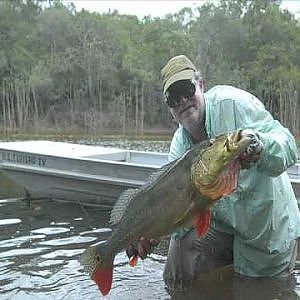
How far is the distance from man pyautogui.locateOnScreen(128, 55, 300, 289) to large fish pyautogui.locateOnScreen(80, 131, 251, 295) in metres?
0.27

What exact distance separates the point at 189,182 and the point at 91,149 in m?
8.50

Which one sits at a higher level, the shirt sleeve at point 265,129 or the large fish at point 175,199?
the shirt sleeve at point 265,129

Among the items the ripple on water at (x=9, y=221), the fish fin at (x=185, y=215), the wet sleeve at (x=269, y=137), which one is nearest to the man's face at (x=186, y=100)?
the wet sleeve at (x=269, y=137)

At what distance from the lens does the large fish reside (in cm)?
315

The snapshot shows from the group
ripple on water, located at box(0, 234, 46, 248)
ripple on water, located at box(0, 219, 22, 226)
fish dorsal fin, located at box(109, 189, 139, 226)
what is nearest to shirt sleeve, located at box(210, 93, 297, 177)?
fish dorsal fin, located at box(109, 189, 139, 226)

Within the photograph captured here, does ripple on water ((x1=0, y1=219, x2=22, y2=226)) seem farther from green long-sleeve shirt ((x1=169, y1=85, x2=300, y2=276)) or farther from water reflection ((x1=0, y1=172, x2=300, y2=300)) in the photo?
green long-sleeve shirt ((x1=169, y1=85, x2=300, y2=276))

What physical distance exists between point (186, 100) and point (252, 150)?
100cm

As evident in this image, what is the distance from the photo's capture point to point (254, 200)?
14.0 feet

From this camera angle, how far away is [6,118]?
39281mm

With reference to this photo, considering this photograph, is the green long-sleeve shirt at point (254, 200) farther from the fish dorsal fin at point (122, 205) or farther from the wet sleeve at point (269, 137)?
the fish dorsal fin at point (122, 205)

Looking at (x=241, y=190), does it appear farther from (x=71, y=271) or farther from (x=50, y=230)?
(x=50, y=230)

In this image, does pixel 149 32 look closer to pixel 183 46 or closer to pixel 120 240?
pixel 183 46

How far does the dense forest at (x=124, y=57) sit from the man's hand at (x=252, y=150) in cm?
4043

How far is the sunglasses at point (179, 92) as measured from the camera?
13.1 feet
